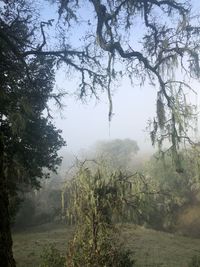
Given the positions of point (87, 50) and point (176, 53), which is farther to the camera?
point (87, 50)

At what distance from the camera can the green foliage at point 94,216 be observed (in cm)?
1018

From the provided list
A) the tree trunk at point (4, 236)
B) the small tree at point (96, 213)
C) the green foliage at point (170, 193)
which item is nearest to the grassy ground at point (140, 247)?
the green foliage at point (170, 193)

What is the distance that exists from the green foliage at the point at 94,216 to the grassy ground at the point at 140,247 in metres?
7.12

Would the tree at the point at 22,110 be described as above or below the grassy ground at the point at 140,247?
above

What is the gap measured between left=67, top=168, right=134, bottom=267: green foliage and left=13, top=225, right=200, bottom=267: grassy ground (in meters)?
7.12

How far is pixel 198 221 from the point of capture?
36500 millimetres

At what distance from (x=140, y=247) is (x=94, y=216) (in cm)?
1454

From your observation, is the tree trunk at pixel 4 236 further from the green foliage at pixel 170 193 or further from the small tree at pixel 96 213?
the green foliage at pixel 170 193

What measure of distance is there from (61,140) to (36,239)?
345 inches

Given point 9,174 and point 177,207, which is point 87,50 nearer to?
point 9,174

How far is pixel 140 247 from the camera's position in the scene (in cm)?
2397

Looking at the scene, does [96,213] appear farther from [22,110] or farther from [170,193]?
[170,193]

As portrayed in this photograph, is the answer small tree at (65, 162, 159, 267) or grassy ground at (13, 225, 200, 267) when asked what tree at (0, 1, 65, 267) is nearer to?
small tree at (65, 162, 159, 267)

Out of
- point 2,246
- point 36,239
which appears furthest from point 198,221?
point 2,246
